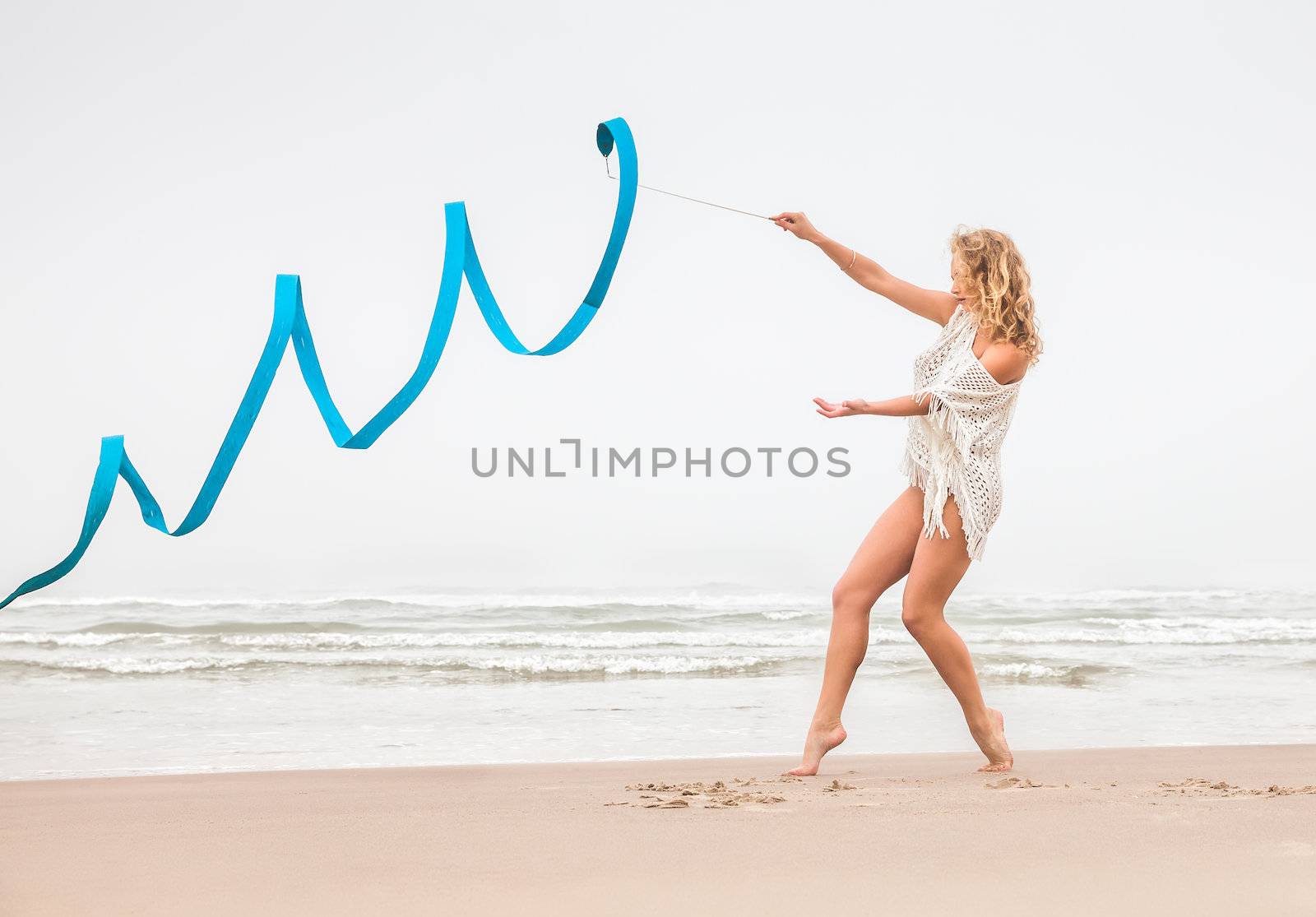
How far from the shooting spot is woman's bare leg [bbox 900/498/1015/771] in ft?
9.98

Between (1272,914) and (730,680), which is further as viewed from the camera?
(730,680)

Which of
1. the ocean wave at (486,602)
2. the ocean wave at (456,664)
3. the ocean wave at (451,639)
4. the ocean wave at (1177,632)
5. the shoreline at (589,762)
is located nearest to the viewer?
the shoreline at (589,762)

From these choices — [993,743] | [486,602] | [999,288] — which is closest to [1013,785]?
[993,743]

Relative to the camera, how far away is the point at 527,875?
196 cm

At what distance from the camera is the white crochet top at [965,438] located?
9.98ft

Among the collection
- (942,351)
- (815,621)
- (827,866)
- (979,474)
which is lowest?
(815,621)

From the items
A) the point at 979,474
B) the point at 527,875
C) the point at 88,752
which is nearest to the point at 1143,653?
the point at 979,474

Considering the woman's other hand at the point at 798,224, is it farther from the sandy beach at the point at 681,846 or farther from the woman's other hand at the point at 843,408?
the sandy beach at the point at 681,846

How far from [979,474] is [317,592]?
8426mm

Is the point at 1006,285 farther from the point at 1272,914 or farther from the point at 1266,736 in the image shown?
the point at 1266,736

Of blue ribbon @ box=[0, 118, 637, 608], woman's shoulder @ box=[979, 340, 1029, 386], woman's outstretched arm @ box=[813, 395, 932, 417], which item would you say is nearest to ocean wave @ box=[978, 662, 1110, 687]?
woman's shoulder @ box=[979, 340, 1029, 386]

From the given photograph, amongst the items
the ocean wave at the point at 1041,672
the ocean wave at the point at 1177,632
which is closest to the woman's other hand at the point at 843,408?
the ocean wave at the point at 1041,672

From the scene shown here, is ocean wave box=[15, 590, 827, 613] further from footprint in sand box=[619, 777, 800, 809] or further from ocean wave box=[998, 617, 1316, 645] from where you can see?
footprint in sand box=[619, 777, 800, 809]

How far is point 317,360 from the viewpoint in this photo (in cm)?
375
